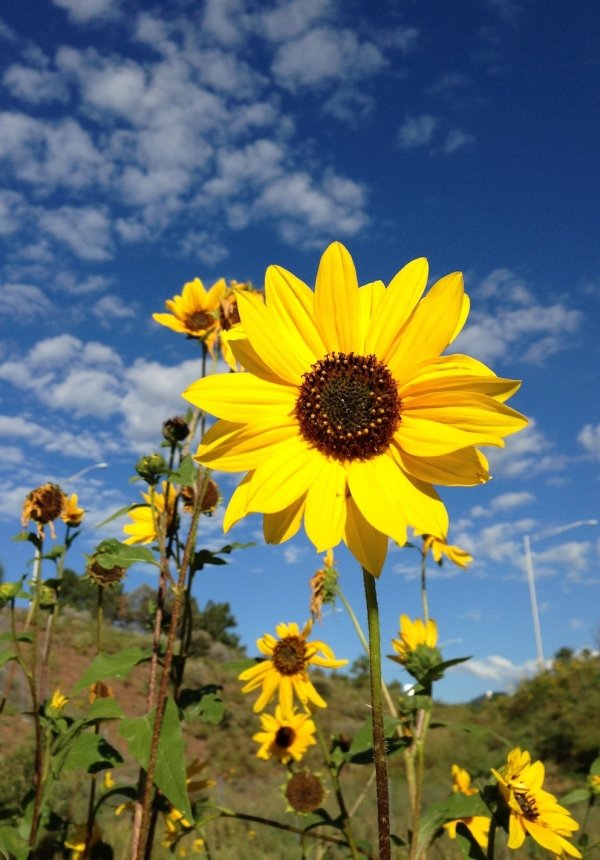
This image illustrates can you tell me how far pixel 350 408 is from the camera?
1.55 meters

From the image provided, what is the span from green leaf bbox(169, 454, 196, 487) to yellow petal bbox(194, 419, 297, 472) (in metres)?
0.79

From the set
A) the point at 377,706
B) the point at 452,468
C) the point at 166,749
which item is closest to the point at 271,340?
the point at 452,468

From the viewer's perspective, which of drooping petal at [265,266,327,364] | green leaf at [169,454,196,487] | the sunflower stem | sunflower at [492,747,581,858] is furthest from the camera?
green leaf at [169,454,196,487]

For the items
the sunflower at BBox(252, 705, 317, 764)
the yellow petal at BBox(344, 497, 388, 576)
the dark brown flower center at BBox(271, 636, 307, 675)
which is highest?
the dark brown flower center at BBox(271, 636, 307, 675)

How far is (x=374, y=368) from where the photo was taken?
63.7 inches

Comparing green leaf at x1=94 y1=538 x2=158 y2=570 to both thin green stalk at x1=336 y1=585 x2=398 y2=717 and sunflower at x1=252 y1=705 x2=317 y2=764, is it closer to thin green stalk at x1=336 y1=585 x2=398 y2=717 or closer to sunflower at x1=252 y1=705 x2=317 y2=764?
thin green stalk at x1=336 y1=585 x2=398 y2=717

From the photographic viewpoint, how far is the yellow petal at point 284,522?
150 cm

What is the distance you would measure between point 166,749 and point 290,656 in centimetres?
188

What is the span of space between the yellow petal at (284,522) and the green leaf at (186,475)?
84 cm

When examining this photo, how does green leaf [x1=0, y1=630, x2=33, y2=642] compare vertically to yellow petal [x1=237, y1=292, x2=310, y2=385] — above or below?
below

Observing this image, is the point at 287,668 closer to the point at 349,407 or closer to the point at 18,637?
the point at 18,637

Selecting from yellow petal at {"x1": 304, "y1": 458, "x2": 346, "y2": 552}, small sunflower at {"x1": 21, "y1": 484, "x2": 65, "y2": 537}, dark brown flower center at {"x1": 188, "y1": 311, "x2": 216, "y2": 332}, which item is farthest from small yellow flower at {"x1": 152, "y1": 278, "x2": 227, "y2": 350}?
yellow petal at {"x1": 304, "y1": 458, "x2": 346, "y2": 552}

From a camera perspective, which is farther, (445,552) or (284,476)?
(445,552)

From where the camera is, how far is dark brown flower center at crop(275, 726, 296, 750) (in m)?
4.94
